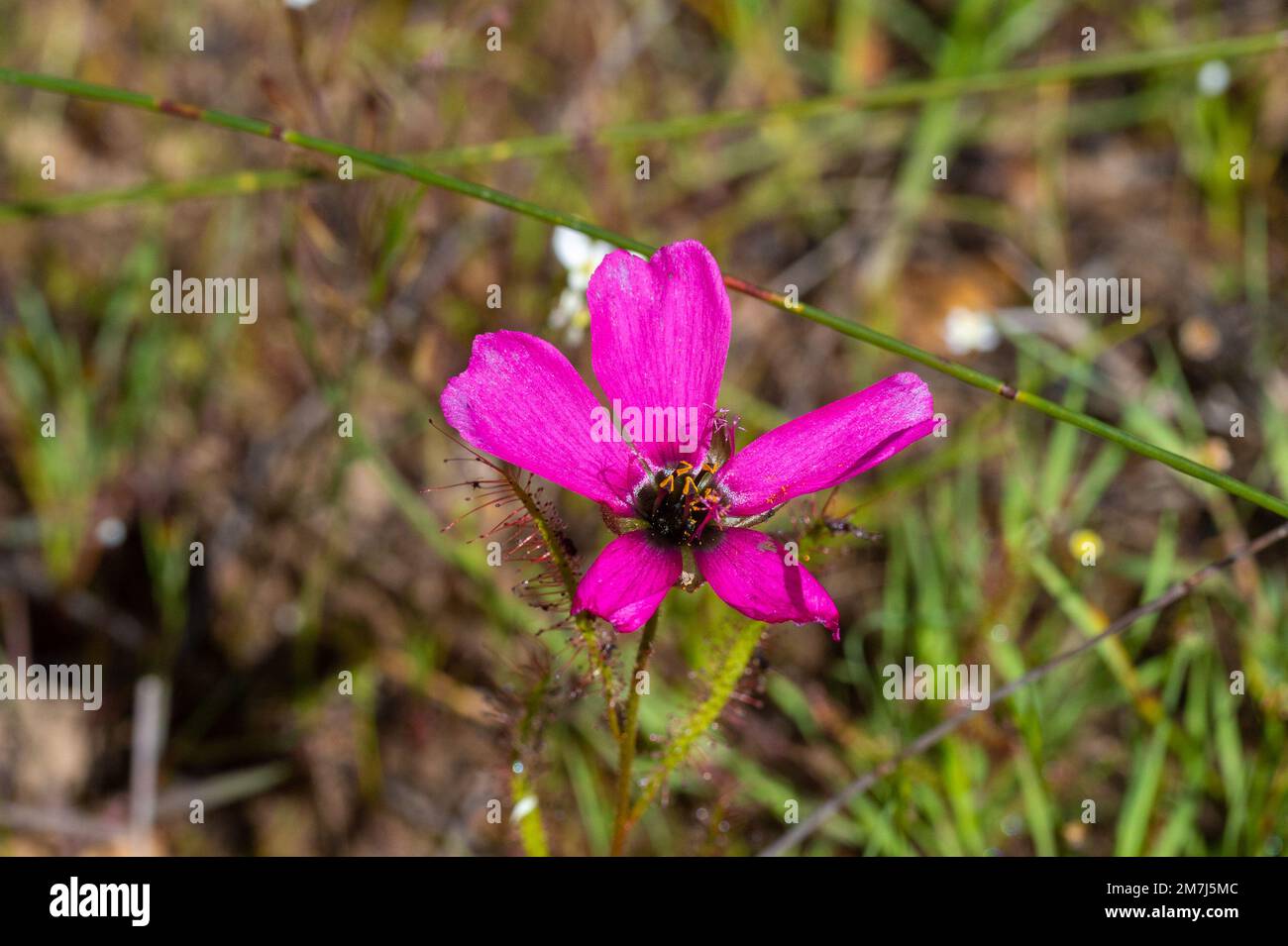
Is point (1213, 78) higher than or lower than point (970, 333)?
higher

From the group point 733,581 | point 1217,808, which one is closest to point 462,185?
point 733,581

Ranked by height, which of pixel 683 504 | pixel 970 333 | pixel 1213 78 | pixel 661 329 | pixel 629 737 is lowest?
pixel 629 737

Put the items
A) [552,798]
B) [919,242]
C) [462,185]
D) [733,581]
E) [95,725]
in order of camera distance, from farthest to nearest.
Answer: [919,242] < [95,725] < [552,798] < [462,185] < [733,581]

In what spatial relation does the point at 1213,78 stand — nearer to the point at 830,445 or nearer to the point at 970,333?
the point at 970,333

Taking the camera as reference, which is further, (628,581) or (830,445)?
(830,445)

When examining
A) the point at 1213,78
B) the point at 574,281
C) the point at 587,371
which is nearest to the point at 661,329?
the point at 574,281
